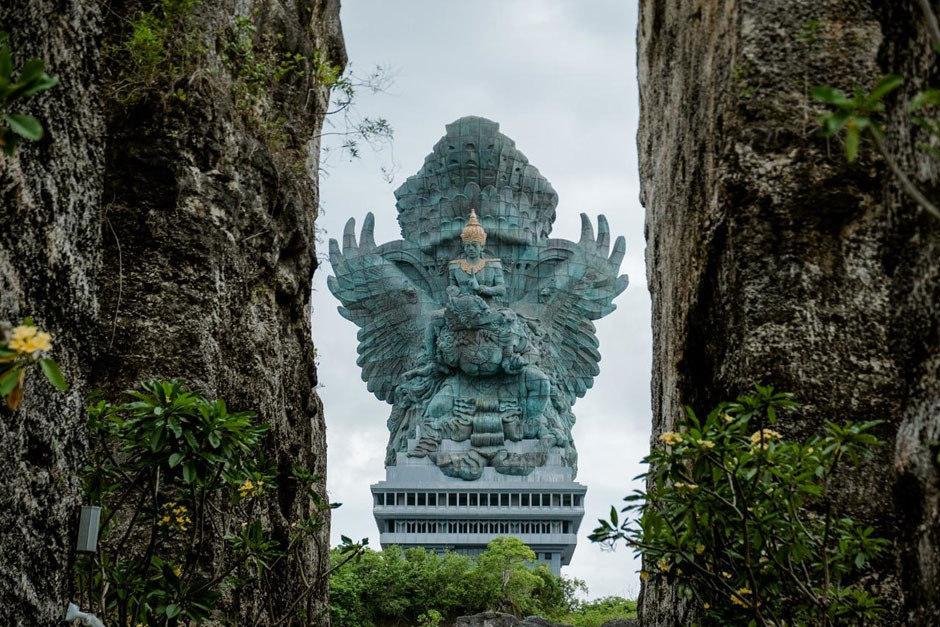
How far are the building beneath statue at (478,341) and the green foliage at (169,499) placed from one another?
1256 inches

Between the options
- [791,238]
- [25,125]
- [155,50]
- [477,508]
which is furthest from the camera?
[477,508]

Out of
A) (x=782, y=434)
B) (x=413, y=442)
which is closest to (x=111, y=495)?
(x=782, y=434)

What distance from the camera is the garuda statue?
43.2 meters

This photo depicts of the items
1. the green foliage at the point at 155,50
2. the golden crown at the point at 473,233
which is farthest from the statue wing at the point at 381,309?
the green foliage at the point at 155,50

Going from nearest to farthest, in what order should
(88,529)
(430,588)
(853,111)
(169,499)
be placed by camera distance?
(853,111)
(88,529)
(169,499)
(430,588)

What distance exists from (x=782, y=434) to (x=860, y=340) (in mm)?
905

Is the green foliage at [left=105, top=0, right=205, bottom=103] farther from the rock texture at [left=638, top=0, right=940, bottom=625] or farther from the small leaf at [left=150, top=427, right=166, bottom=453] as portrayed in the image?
the rock texture at [left=638, top=0, right=940, bottom=625]

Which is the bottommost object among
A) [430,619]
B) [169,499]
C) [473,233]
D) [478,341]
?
[169,499]

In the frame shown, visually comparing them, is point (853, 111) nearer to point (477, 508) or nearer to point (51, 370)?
point (51, 370)

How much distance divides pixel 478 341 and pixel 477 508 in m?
5.84

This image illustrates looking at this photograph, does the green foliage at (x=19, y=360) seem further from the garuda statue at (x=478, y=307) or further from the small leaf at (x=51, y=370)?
the garuda statue at (x=478, y=307)

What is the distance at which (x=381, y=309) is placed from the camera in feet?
148

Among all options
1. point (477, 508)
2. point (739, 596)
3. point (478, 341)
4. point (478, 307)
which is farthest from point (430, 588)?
point (739, 596)

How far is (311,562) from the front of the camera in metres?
14.0
